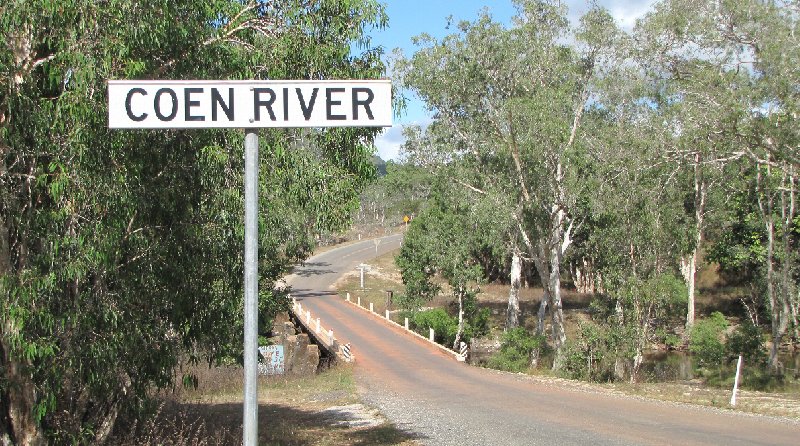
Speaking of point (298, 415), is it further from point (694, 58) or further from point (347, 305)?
point (347, 305)

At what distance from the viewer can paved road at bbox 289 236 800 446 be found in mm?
12578

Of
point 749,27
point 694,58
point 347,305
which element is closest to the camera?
point 749,27

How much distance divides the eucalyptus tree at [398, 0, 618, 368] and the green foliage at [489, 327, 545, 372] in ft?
4.14

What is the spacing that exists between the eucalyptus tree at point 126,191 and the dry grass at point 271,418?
4.32 feet

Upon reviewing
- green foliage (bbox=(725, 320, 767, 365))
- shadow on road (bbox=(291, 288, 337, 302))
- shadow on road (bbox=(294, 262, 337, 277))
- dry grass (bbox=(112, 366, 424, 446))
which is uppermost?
shadow on road (bbox=(294, 262, 337, 277))

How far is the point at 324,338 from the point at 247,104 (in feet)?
99.4

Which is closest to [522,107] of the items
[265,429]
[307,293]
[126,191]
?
[265,429]

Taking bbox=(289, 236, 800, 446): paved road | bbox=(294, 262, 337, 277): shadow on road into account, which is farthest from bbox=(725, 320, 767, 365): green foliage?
bbox=(294, 262, 337, 277): shadow on road

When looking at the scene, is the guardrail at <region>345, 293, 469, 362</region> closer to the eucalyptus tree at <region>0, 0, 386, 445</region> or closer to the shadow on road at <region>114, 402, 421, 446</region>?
the shadow on road at <region>114, 402, 421, 446</region>

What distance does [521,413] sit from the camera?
51.8ft

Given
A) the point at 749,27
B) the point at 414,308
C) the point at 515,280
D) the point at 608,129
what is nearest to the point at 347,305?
the point at 414,308

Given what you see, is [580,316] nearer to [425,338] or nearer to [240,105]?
[425,338]

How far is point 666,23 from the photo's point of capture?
2875 centimetres

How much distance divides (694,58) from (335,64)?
795 inches
